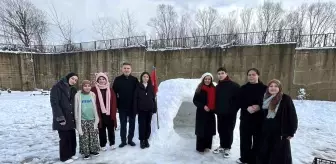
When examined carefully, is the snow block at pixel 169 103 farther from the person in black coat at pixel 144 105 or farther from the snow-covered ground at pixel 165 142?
the person in black coat at pixel 144 105

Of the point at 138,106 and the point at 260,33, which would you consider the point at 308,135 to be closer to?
the point at 138,106

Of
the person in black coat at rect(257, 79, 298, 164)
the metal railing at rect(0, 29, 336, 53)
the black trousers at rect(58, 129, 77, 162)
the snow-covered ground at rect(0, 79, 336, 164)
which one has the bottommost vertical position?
the snow-covered ground at rect(0, 79, 336, 164)

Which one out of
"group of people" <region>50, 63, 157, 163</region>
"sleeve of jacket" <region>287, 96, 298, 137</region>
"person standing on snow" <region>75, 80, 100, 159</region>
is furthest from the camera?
"person standing on snow" <region>75, 80, 100, 159</region>

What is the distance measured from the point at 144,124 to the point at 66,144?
151cm

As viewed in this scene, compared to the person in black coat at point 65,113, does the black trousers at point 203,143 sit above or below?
below

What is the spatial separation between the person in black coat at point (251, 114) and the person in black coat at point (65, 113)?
10.1 ft

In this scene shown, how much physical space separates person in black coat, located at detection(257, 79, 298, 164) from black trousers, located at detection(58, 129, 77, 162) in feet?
10.9

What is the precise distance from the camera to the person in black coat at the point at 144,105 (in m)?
4.41

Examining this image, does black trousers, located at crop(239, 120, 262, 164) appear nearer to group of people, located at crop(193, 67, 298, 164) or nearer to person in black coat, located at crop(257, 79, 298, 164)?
group of people, located at crop(193, 67, 298, 164)

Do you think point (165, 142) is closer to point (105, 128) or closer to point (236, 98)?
point (105, 128)

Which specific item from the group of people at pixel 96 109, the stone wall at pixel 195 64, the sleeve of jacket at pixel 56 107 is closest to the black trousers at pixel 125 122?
the group of people at pixel 96 109

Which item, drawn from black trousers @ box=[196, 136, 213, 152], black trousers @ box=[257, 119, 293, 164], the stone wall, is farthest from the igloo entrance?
the stone wall

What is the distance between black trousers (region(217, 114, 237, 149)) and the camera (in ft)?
13.6

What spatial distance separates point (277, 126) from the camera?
3.17 metres
